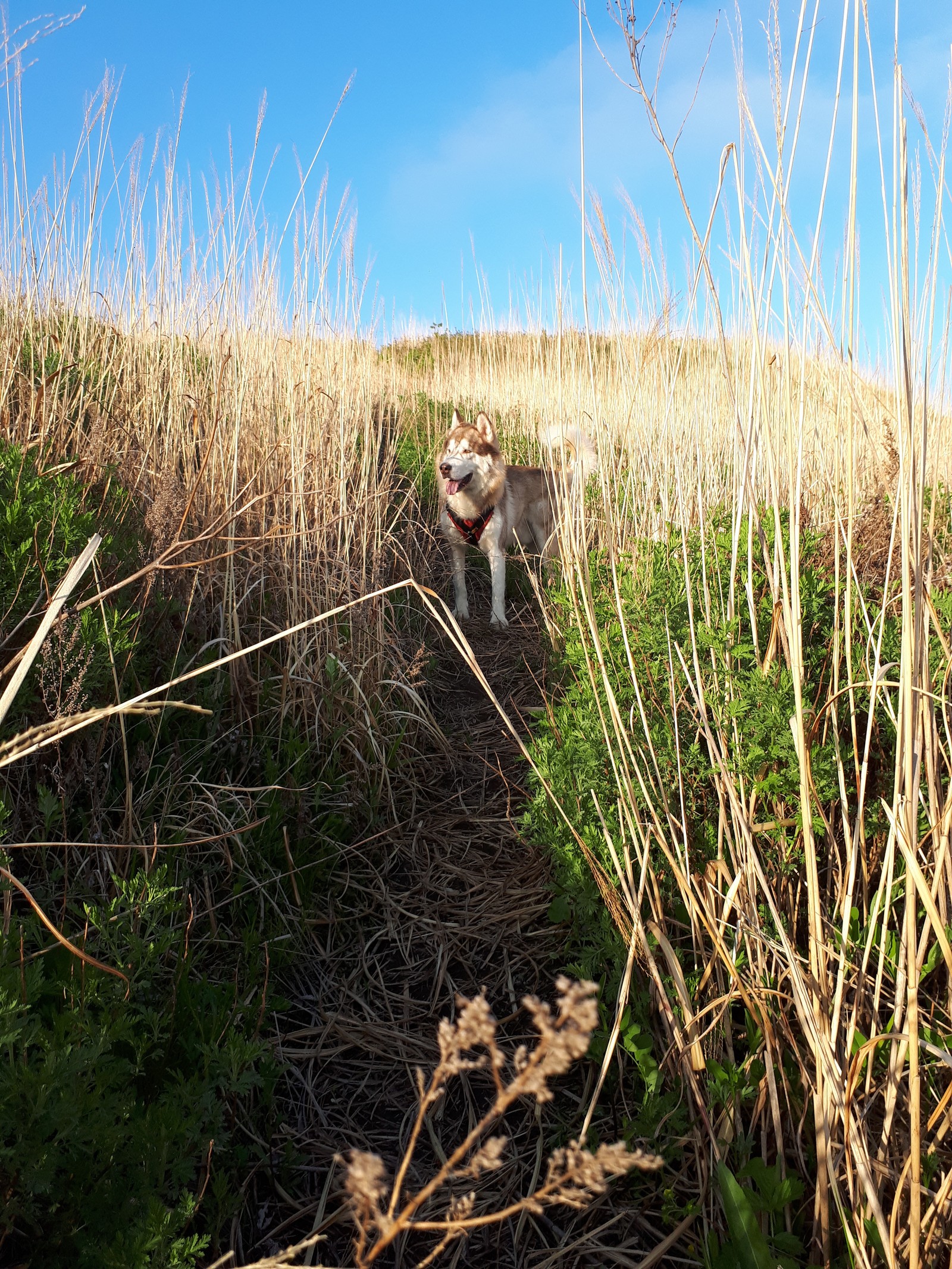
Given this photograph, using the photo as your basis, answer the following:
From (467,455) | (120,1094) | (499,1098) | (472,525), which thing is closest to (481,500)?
(467,455)

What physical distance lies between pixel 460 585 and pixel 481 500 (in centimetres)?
80

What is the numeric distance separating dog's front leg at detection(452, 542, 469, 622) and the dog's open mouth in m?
0.36

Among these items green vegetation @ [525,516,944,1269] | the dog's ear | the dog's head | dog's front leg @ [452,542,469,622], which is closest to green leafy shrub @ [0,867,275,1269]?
green vegetation @ [525,516,944,1269]

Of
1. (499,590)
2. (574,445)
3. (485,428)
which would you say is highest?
(485,428)

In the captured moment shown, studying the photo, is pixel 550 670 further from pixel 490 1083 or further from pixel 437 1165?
pixel 437 1165

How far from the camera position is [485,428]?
550cm

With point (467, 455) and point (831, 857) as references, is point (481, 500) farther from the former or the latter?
point (831, 857)

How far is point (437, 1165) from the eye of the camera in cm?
156

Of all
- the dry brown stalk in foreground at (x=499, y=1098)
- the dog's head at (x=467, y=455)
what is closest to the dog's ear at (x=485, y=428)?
the dog's head at (x=467, y=455)

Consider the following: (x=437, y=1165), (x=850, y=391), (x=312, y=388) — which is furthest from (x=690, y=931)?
(x=312, y=388)

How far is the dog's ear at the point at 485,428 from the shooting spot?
5.46 metres

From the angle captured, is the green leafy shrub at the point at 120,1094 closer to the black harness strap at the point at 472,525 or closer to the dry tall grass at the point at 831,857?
the dry tall grass at the point at 831,857

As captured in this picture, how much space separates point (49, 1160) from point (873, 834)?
168 centimetres

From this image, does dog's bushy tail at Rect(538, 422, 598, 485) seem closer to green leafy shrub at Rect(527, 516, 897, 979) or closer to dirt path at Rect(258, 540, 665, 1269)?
green leafy shrub at Rect(527, 516, 897, 979)
